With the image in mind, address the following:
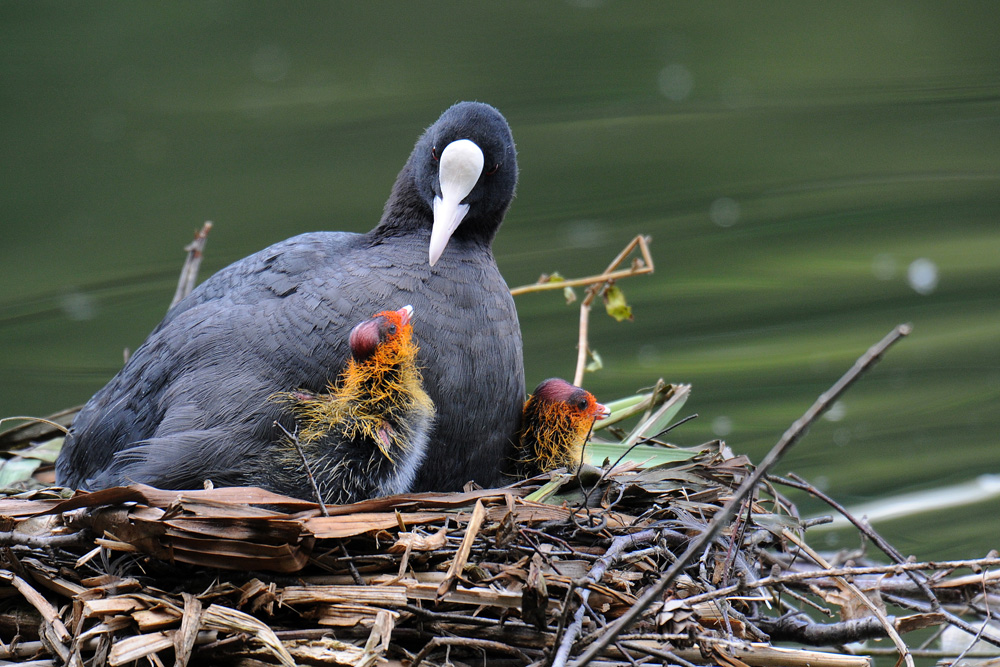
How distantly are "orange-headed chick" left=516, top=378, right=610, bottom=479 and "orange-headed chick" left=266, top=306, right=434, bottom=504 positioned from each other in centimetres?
33

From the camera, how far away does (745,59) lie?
124 inches

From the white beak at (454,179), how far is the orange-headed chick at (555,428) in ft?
1.25

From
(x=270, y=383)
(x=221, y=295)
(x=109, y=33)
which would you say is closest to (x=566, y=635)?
(x=270, y=383)

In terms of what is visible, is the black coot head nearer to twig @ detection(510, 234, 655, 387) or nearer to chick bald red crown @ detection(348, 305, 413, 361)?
chick bald red crown @ detection(348, 305, 413, 361)

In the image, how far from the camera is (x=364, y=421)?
68.3 inches

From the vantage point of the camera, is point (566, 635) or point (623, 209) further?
point (623, 209)

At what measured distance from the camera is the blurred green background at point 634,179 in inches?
121

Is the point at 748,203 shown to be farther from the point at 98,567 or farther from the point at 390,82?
the point at 98,567

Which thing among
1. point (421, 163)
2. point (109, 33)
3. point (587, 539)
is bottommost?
point (587, 539)

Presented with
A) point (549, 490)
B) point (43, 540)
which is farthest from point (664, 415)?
point (43, 540)

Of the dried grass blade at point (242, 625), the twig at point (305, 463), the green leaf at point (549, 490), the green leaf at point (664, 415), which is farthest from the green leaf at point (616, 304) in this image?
the dried grass blade at point (242, 625)

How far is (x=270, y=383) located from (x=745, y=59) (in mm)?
2050

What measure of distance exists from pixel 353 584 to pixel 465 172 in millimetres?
851

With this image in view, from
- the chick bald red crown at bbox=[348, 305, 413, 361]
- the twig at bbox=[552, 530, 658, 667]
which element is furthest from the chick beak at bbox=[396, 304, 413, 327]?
the twig at bbox=[552, 530, 658, 667]
